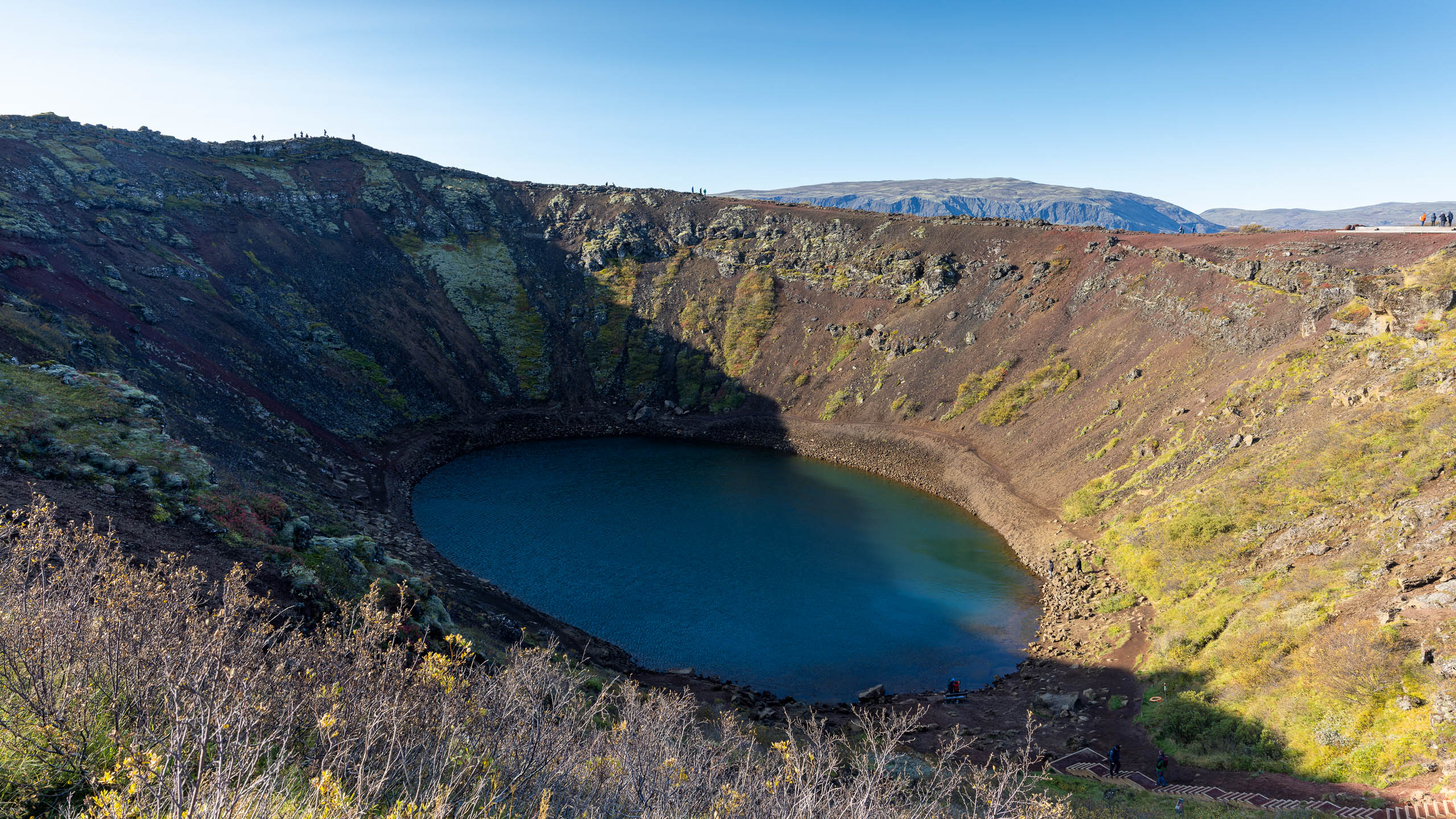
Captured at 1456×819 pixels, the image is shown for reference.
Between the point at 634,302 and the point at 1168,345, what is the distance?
65503mm

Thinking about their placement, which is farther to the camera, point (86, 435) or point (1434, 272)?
point (1434, 272)

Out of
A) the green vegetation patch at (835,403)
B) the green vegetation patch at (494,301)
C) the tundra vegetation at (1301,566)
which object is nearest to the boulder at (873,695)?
the tundra vegetation at (1301,566)

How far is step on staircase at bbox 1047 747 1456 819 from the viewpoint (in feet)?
60.0

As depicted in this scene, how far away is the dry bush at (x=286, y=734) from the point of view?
7.81 metres

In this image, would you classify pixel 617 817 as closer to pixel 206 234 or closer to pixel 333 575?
pixel 333 575

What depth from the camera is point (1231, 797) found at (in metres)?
21.8

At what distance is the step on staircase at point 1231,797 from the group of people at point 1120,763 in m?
0.16

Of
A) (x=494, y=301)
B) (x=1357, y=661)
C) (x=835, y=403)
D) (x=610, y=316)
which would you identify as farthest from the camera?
(x=610, y=316)

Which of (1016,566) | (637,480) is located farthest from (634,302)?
(1016,566)

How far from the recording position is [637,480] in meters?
65.1

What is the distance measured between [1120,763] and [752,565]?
26.1 metres

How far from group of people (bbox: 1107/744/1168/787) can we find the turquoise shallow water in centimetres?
980

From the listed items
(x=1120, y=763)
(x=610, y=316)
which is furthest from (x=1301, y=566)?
(x=610, y=316)

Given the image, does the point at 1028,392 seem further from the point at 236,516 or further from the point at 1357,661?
the point at 236,516
